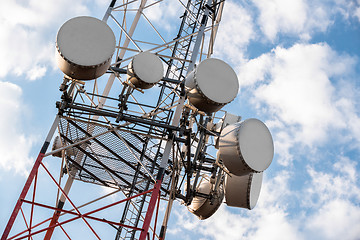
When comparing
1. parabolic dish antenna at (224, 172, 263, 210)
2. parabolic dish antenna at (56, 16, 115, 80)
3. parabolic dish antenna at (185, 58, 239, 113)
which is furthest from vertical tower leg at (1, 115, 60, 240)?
parabolic dish antenna at (224, 172, 263, 210)

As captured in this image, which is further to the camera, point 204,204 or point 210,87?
point 204,204

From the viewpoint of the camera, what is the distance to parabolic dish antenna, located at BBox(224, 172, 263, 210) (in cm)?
1542

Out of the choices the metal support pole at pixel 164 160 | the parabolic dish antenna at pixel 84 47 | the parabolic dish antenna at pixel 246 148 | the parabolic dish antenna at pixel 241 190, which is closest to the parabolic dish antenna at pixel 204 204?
the parabolic dish antenna at pixel 241 190

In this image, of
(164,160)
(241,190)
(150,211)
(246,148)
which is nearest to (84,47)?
(164,160)

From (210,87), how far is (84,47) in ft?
14.3

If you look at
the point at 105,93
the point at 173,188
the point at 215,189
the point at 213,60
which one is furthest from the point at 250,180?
the point at 105,93

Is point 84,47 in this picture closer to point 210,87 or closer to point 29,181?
point 210,87

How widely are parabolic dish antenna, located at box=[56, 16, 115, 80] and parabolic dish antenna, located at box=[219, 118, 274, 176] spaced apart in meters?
4.93

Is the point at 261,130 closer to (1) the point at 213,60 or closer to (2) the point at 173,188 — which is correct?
(1) the point at 213,60

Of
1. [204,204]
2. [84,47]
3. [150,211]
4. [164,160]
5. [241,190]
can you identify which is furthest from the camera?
[204,204]

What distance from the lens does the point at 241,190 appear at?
50.8ft

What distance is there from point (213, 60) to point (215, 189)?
5.98 metres

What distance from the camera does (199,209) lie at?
59.6 feet

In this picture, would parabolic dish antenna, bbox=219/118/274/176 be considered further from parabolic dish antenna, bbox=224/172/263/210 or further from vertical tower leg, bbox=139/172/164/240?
vertical tower leg, bbox=139/172/164/240
